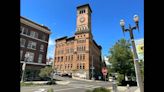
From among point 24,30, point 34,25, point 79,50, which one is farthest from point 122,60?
point 79,50

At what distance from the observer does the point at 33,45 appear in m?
40.6

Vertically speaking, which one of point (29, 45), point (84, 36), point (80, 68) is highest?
point (84, 36)

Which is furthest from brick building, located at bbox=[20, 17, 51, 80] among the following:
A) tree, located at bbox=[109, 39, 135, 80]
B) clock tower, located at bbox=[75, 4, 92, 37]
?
clock tower, located at bbox=[75, 4, 92, 37]

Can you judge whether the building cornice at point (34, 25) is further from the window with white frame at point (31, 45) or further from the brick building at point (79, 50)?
the brick building at point (79, 50)

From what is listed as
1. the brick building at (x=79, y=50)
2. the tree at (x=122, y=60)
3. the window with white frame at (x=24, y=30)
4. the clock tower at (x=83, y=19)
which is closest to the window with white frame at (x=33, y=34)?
the window with white frame at (x=24, y=30)

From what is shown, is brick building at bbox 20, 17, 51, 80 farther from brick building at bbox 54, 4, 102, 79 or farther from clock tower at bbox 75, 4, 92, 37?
clock tower at bbox 75, 4, 92, 37

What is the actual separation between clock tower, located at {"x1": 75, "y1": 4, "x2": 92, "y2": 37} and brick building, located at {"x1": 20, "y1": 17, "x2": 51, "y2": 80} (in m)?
32.9

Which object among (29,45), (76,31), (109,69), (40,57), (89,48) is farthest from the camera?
(76,31)

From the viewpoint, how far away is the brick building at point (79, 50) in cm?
7225
